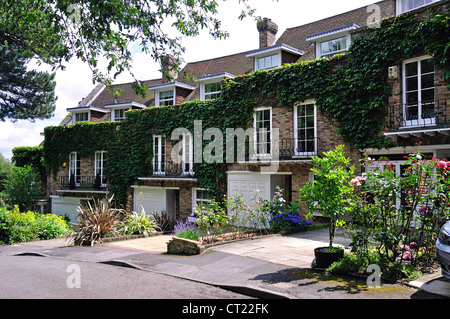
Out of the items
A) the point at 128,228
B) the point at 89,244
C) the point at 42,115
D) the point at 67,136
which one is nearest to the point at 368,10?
the point at 128,228

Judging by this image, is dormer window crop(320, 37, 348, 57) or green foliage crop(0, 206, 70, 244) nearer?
green foliage crop(0, 206, 70, 244)

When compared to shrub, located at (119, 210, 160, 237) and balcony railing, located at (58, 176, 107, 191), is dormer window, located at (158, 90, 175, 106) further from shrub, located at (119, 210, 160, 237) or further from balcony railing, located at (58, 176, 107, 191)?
shrub, located at (119, 210, 160, 237)

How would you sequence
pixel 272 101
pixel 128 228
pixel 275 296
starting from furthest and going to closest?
pixel 272 101 → pixel 128 228 → pixel 275 296

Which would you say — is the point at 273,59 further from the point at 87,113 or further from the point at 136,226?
the point at 87,113

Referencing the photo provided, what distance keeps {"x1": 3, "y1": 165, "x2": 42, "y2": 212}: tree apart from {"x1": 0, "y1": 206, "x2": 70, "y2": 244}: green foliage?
770 centimetres

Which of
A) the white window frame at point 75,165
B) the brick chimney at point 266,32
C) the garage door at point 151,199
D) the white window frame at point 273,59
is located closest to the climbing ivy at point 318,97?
the garage door at point 151,199

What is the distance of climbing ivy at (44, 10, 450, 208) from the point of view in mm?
12734

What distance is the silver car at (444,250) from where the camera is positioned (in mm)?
5614

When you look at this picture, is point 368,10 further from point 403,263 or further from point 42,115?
point 42,115

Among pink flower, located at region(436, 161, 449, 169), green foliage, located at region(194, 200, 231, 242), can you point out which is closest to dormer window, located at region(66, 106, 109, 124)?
green foliage, located at region(194, 200, 231, 242)

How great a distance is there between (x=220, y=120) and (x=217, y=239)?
337 inches

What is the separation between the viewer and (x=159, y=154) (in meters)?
21.6

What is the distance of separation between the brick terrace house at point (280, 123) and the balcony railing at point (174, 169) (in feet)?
0.18

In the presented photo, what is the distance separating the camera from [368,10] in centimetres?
1816
